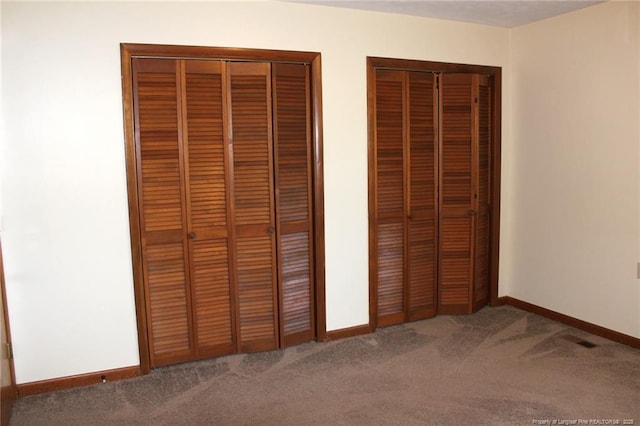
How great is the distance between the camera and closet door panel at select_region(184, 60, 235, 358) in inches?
120

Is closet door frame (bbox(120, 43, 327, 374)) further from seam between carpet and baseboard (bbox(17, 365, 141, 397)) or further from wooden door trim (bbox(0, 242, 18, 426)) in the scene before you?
wooden door trim (bbox(0, 242, 18, 426))

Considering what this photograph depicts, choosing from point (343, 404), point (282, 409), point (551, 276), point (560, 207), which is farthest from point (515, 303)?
point (282, 409)

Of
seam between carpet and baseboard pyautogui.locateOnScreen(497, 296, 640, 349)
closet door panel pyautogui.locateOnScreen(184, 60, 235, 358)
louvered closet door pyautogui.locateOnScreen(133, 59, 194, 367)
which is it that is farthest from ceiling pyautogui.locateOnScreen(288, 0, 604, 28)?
seam between carpet and baseboard pyautogui.locateOnScreen(497, 296, 640, 349)

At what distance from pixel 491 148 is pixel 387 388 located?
2149mm

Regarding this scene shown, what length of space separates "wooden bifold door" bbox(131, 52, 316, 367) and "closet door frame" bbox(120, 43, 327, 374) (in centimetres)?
3

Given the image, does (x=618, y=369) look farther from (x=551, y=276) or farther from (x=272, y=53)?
(x=272, y=53)

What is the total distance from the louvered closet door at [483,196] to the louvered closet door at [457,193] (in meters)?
0.07

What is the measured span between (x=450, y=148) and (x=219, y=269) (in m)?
1.94

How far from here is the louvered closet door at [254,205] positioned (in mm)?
3150

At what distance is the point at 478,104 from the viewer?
3.86 meters

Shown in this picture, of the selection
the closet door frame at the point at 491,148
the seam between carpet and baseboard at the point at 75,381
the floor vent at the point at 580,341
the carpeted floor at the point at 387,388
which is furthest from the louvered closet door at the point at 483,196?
the seam between carpet and baseboard at the point at 75,381

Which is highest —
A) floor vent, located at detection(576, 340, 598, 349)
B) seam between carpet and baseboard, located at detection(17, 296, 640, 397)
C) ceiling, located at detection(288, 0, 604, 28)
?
ceiling, located at detection(288, 0, 604, 28)

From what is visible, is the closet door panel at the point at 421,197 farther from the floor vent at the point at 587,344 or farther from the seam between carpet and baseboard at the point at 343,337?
the floor vent at the point at 587,344

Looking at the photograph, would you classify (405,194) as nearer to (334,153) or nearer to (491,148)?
(334,153)
